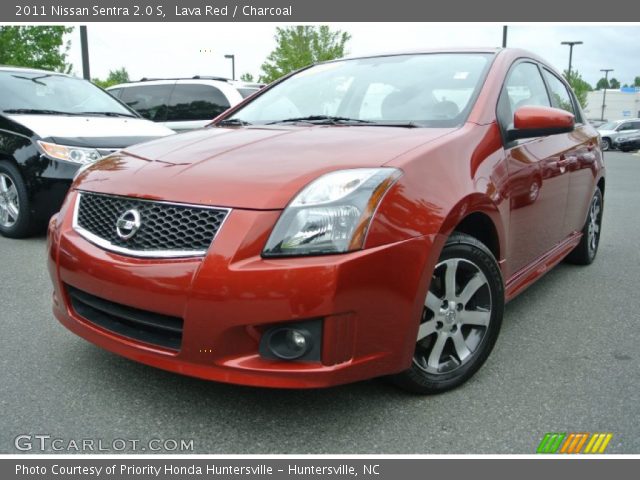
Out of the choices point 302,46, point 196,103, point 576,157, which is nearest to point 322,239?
point 576,157

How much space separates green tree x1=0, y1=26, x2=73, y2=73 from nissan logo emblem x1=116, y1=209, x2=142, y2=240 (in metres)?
15.3

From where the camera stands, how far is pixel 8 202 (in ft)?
18.6

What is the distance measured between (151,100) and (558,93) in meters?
6.79

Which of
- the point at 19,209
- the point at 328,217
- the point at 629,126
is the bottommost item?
the point at 629,126

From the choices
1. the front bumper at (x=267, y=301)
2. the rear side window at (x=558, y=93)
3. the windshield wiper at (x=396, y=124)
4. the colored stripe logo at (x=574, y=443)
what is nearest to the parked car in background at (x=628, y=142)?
the rear side window at (x=558, y=93)

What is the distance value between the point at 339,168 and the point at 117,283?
93cm

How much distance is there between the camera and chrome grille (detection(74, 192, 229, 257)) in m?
2.16

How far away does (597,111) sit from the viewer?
85875 mm

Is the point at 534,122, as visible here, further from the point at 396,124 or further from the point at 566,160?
the point at 566,160

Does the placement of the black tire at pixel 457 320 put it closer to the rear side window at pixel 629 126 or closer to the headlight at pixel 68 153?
the headlight at pixel 68 153

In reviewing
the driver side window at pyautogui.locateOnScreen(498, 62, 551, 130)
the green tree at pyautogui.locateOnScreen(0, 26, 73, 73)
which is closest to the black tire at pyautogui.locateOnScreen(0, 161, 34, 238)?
the driver side window at pyautogui.locateOnScreen(498, 62, 551, 130)
